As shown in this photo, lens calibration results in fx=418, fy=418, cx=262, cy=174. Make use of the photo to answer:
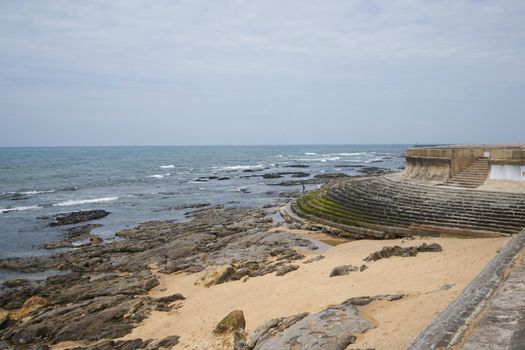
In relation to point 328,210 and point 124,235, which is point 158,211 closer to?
point 124,235

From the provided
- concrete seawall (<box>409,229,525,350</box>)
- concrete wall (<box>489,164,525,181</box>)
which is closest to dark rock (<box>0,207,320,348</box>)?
concrete seawall (<box>409,229,525,350</box>)

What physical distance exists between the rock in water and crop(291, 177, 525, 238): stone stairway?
17378 millimetres

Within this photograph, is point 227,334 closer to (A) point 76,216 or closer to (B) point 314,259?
(B) point 314,259

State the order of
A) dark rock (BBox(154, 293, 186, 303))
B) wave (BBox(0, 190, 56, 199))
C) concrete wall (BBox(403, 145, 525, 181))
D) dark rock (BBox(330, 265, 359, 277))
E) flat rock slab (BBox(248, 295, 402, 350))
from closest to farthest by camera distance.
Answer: flat rock slab (BBox(248, 295, 402, 350))
dark rock (BBox(330, 265, 359, 277))
dark rock (BBox(154, 293, 186, 303))
concrete wall (BBox(403, 145, 525, 181))
wave (BBox(0, 190, 56, 199))

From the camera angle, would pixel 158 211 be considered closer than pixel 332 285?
No

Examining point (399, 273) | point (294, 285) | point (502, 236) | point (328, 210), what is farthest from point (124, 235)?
point (502, 236)

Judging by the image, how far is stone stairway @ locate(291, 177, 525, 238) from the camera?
1794 cm

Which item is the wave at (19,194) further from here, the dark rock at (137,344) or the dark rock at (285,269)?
the dark rock at (137,344)

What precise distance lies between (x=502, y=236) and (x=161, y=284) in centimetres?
1386

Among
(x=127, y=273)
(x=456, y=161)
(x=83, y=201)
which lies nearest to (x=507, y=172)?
(x=456, y=161)

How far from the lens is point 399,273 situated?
43.2 feet

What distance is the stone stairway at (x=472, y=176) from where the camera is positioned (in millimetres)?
21453

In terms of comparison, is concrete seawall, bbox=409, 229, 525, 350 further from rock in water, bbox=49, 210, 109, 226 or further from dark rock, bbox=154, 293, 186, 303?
rock in water, bbox=49, 210, 109, 226

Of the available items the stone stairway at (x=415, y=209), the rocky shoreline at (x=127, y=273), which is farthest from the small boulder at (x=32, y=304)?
the stone stairway at (x=415, y=209)
